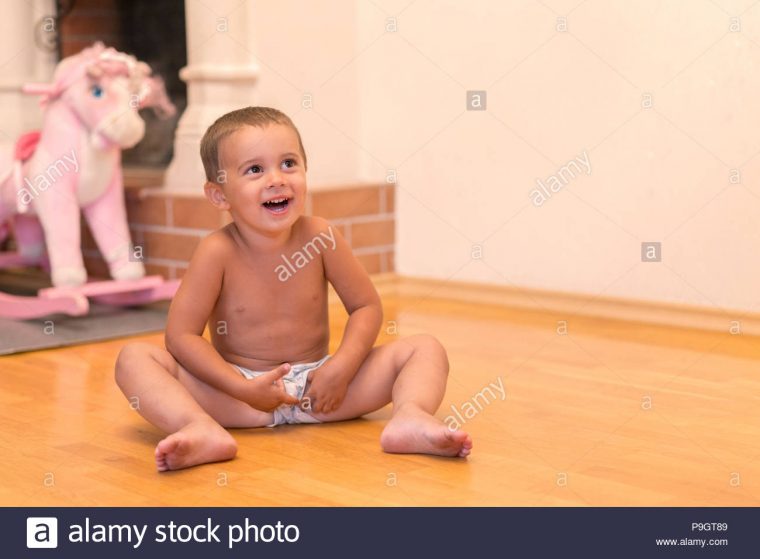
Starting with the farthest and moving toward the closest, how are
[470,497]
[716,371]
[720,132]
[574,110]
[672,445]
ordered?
1. [574,110]
2. [720,132]
3. [716,371]
4. [672,445]
5. [470,497]

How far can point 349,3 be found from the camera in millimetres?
2605

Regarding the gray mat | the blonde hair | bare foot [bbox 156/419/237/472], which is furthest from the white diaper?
the gray mat

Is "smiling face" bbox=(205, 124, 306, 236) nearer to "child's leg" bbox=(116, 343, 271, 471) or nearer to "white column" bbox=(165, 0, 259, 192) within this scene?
"child's leg" bbox=(116, 343, 271, 471)

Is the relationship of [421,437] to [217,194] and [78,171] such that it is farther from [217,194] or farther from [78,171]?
[78,171]

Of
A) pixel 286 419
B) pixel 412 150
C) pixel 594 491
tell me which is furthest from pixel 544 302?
pixel 594 491

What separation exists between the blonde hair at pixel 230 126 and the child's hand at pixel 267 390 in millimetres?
270

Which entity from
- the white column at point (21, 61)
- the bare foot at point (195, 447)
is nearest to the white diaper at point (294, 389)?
the bare foot at point (195, 447)

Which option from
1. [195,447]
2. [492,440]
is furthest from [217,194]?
[492,440]

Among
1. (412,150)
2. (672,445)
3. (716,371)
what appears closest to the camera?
(672,445)

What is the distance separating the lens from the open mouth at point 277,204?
1467 mm

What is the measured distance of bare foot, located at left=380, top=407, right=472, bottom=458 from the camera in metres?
1.33

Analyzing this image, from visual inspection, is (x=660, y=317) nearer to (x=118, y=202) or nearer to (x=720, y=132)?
(x=720, y=132)

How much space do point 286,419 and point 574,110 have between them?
103 cm

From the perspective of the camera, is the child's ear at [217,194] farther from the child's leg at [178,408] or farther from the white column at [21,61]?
the white column at [21,61]
